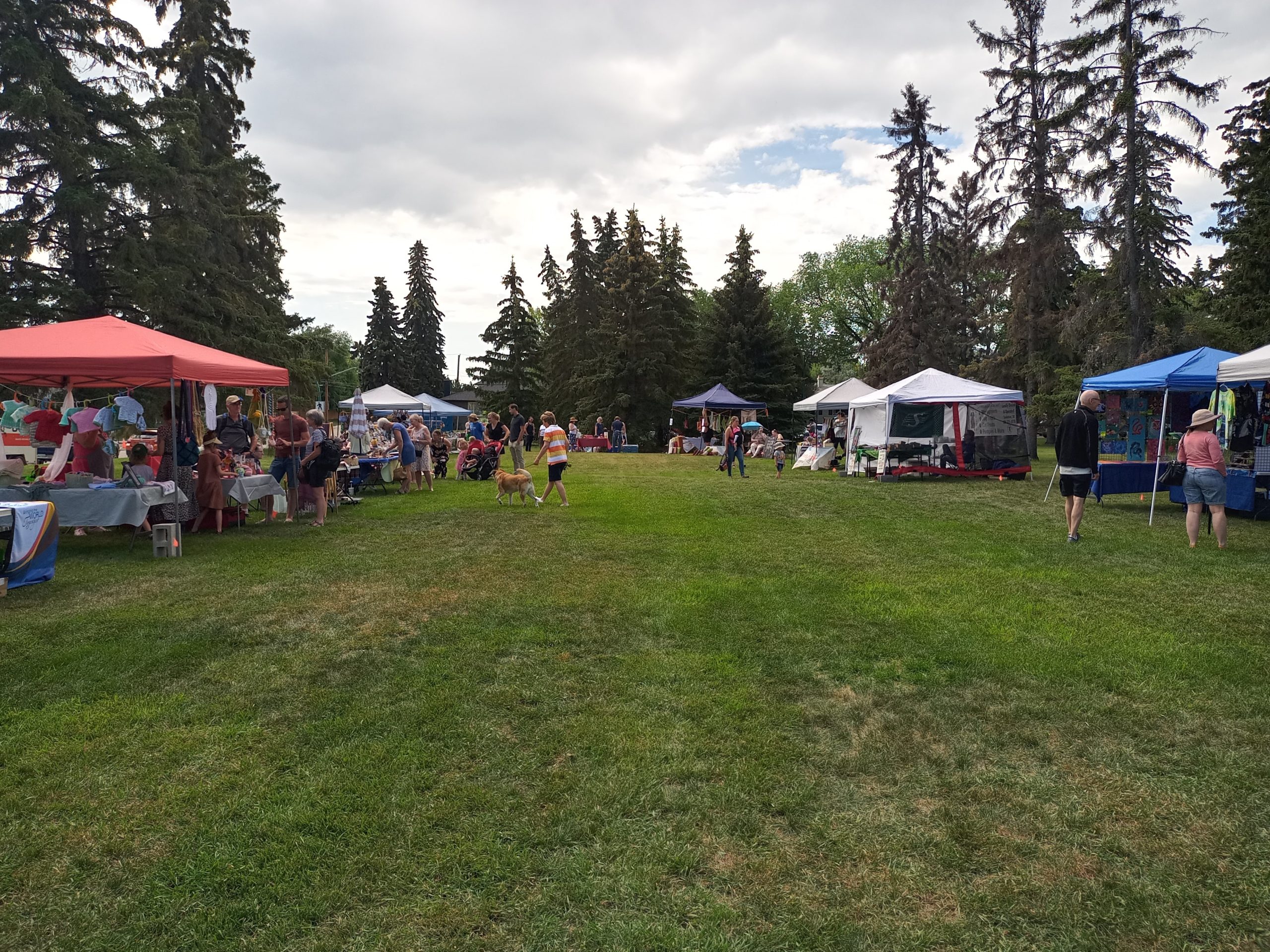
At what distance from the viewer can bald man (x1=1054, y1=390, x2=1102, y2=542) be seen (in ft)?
28.5

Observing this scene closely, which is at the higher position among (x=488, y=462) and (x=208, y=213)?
(x=208, y=213)

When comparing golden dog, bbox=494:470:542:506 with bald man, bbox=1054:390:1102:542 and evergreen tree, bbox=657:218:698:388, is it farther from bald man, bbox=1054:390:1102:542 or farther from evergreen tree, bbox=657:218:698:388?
evergreen tree, bbox=657:218:698:388

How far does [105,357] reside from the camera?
8.21m

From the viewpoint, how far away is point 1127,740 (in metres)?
3.58

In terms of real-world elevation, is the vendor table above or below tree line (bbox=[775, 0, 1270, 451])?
below

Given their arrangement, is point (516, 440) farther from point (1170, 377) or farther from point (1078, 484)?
point (1170, 377)

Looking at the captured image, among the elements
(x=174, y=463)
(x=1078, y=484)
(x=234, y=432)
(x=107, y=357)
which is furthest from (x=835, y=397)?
(x=107, y=357)

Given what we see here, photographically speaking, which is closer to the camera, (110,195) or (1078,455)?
(1078,455)

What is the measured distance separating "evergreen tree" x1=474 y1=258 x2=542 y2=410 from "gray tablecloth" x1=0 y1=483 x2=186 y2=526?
3385cm

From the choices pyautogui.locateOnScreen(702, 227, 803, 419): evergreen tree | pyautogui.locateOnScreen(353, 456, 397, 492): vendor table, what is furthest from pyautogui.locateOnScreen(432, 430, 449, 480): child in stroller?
pyautogui.locateOnScreen(702, 227, 803, 419): evergreen tree

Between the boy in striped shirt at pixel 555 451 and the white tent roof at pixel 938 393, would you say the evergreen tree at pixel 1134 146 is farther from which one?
the boy in striped shirt at pixel 555 451

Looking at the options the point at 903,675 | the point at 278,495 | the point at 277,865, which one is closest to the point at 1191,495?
the point at 903,675

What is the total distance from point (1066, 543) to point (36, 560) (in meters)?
10.4

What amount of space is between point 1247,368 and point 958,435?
8.21 metres
